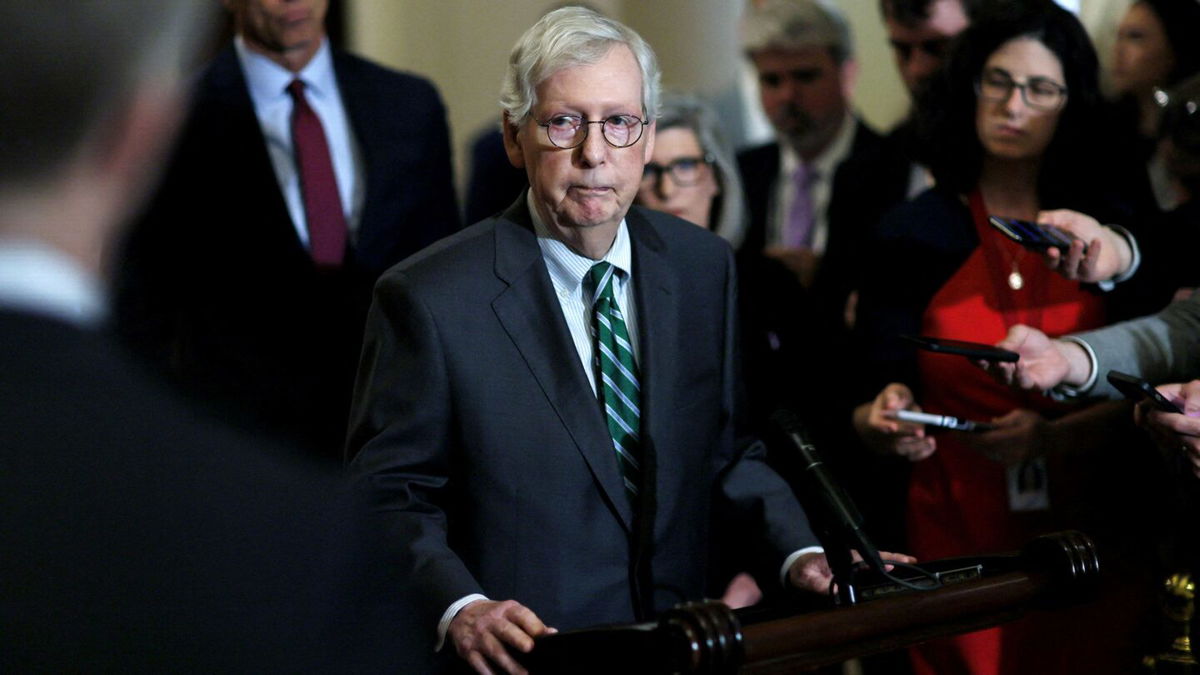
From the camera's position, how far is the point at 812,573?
91.4 inches

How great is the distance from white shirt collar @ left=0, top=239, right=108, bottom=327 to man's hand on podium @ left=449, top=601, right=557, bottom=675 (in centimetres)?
102

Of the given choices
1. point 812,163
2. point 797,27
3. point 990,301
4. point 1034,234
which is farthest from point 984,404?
point 797,27

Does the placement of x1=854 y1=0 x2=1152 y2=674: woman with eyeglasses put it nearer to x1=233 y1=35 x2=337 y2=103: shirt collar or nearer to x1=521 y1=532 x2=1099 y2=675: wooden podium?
x1=521 y1=532 x2=1099 y2=675: wooden podium

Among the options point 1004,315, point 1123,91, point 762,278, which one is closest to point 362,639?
point 1004,315

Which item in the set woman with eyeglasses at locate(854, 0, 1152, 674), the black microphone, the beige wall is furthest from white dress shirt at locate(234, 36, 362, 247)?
Answer: the beige wall

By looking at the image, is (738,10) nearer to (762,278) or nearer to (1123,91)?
(1123,91)

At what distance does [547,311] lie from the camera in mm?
2357

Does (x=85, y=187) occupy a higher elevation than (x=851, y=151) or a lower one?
higher

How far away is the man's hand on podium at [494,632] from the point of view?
76.9 inches

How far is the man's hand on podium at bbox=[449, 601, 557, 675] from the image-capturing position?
195 centimetres

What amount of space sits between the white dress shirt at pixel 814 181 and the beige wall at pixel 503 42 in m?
2.15

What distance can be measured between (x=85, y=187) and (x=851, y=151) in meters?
3.81

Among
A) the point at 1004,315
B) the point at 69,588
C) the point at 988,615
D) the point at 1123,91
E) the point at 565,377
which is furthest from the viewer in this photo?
the point at 1123,91

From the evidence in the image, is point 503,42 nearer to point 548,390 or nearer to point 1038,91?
point 1038,91
